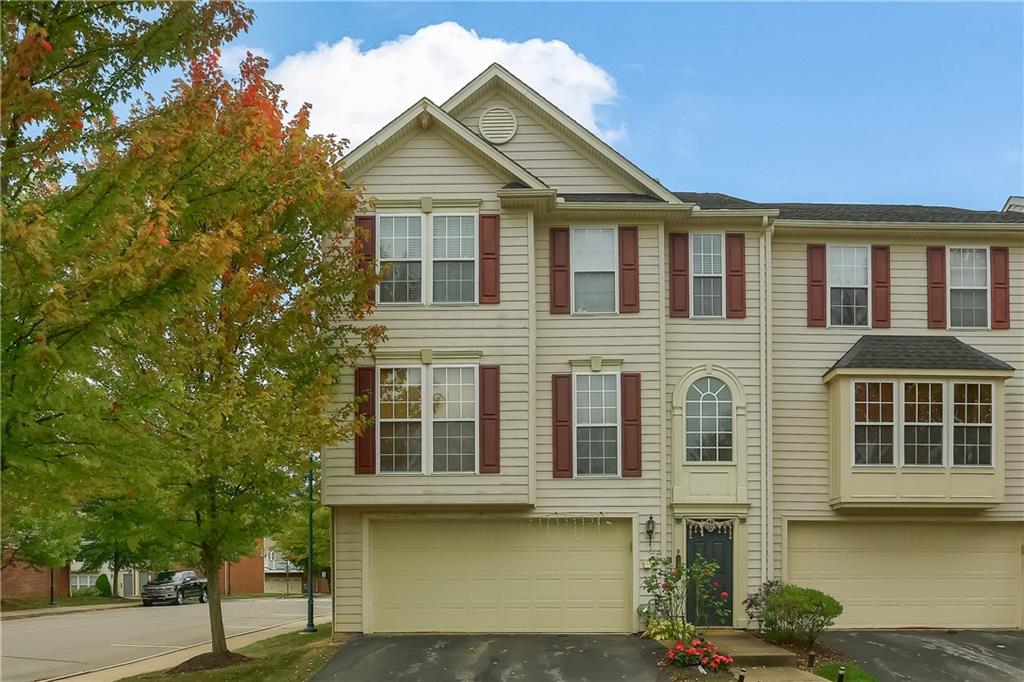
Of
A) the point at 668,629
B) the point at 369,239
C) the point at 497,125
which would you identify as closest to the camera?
the point at 668,629

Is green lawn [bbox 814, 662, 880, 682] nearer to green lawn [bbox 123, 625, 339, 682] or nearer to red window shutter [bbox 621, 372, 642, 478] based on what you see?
red window shutter [bbox 621, 372, 642, 478]

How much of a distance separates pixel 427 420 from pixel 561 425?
2.63 meters

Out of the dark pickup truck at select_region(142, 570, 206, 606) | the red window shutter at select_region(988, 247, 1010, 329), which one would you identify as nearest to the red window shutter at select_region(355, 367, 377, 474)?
the red window shutter at select_region(988, 247, 1010, 329)

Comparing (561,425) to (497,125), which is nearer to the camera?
(561,425)

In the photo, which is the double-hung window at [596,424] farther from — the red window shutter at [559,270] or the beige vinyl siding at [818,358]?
the beige vinyl siding at [818,358]

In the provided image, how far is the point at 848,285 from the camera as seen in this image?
21188 millimetres

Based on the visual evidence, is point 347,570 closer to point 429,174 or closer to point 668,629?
point 668,629

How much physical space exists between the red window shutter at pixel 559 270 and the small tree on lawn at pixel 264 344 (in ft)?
11.9

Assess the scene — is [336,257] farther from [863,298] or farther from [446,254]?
[863,298]

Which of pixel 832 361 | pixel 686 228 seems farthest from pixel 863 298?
pixel 686 228

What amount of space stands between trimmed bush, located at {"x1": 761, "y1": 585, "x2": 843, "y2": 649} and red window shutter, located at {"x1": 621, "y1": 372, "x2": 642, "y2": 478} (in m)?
3.44

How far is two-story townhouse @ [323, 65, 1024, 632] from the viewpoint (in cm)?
1947

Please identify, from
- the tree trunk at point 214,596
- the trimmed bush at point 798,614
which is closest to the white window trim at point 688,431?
the trimmed bush at point 798,614

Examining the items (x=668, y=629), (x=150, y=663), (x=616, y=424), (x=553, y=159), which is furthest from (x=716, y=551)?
(x=150, y=663)
